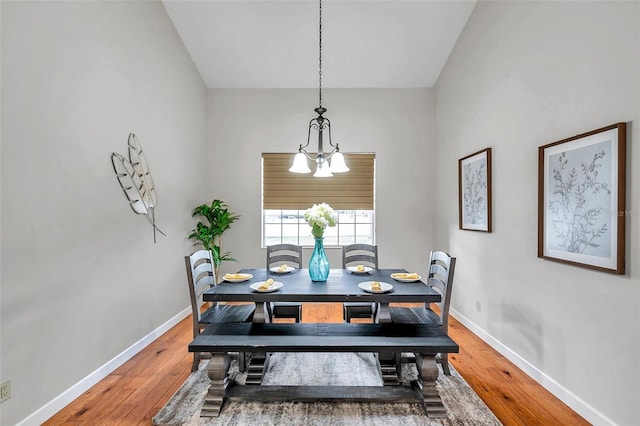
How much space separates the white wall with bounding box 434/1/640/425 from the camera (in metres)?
1.64

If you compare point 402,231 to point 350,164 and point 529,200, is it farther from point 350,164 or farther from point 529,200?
point 529,200

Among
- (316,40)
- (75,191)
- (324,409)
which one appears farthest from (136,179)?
(316,40)

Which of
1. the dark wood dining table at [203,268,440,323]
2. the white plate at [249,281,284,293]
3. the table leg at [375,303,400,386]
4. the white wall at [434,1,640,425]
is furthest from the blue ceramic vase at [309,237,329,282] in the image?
the white wall at [434,1,640,425]

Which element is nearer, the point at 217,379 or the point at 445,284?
the point at 217,379

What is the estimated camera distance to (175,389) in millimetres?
2189

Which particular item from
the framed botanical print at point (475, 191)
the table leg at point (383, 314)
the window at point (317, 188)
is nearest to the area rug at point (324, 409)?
the table leg at point (383, 314)

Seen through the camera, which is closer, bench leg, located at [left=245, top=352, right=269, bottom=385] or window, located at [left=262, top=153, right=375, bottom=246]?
bench leg, located at [left=245, top=352, right=269, bottom=385]

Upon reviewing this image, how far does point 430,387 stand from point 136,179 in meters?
3.00

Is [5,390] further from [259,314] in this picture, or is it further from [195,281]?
[259,314]

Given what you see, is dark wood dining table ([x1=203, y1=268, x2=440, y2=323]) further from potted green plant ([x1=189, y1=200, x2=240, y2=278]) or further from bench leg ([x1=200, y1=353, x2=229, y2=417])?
potted green plant ([x1=189, y1=200, x2=240, y2=278])

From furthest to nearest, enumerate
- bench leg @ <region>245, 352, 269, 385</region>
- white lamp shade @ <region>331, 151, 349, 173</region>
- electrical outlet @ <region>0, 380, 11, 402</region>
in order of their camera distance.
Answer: white lamp shade @ <region>331, 151, 349, 173</region>
bench leg @ <region>245, 352, 269, 385</region>
electrical outlet @ <region>0, 380, 11, 402</region>

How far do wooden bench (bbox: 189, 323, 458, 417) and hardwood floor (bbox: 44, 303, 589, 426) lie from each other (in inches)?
18.3

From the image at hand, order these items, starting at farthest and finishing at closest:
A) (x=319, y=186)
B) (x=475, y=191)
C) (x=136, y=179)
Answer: (x=319, y=186) → (x=475, y=191) → (x=136, y=179)

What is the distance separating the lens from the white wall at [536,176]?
5.38 feet
